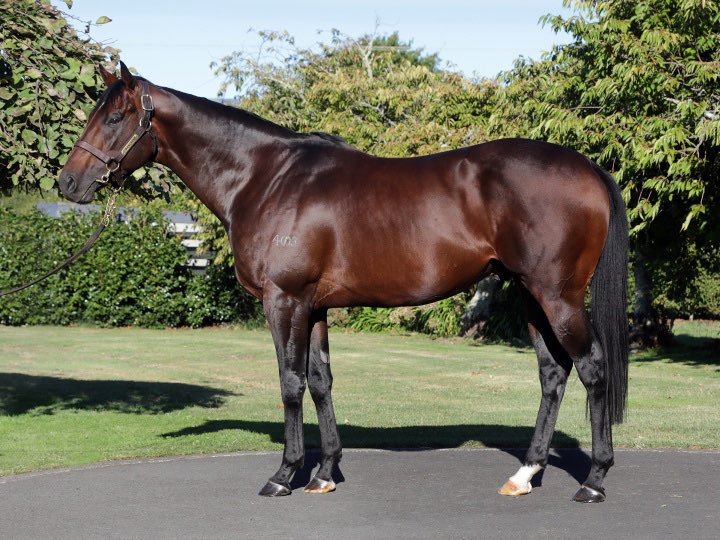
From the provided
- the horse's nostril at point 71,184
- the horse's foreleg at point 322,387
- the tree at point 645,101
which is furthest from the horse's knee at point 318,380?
the tree at point 645,101

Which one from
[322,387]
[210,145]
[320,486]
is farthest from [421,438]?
[210,145]

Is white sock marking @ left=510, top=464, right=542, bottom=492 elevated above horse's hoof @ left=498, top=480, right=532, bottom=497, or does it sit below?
above

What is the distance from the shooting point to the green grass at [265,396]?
8242 millimetres

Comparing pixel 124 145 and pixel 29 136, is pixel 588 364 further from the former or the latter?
pixel 29 136

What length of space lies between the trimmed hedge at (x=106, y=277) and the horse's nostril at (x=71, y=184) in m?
15.2

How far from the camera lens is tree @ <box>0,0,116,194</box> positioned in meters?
7.51

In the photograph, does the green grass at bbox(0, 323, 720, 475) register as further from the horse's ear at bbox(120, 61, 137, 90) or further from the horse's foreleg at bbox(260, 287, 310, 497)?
the horse's ear at bbox(120, 61, 137, 90)

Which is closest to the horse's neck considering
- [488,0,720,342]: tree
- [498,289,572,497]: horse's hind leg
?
[498,289,572,497]: horse's hind leg

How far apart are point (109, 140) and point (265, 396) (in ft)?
20.3

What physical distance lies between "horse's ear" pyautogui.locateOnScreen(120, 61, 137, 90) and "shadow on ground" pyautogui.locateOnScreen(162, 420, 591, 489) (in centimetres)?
275

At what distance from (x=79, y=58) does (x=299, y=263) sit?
3.22 m

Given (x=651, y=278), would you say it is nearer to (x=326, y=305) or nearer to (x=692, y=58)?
(x=692, y=58)

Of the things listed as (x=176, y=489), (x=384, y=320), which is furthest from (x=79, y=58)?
(x=384, y=320)

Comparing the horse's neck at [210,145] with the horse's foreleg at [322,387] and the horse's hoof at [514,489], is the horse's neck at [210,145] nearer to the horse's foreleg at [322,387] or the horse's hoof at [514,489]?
the horse's foreleg at [322,387]
